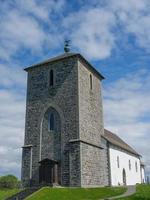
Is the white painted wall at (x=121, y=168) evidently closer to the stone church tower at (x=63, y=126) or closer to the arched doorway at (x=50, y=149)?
the stone church tower at (x=63, y=126)

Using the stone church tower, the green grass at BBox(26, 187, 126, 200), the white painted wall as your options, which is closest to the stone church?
the stone church tower

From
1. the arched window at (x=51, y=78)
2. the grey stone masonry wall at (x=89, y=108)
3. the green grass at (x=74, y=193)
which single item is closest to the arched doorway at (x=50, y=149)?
the grey stone masonry wall at (x=89, y=108)

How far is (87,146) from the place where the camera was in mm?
32250

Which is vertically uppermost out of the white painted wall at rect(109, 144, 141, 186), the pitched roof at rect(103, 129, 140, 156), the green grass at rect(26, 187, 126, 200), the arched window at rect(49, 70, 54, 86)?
the arched window at rect(49, 70, 54, 86)

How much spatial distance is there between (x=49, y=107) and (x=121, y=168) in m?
13.8

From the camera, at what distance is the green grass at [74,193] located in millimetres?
25266

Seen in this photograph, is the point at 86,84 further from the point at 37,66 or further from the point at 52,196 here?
the point at 52,196

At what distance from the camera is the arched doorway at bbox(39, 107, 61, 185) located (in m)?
31.3

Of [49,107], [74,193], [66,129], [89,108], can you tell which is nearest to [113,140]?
[89,108]

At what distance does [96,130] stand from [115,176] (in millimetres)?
6683

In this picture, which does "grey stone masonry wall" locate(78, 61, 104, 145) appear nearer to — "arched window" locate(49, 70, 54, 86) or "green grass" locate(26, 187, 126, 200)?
"arched window" locate(49, 70, 54, 86)

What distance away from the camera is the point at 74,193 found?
27.0 m

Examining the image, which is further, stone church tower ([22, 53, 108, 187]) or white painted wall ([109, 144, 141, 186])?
white painted wall ([109, 144, 141, 186])

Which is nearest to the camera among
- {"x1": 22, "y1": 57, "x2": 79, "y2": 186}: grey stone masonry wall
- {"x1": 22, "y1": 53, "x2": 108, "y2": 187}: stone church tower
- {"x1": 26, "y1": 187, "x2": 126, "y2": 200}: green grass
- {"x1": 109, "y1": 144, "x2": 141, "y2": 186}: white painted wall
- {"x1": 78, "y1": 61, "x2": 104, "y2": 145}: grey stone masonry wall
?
{"x1": 26, "y1": 187, "x2": 126, "y2": 200}: green grass
